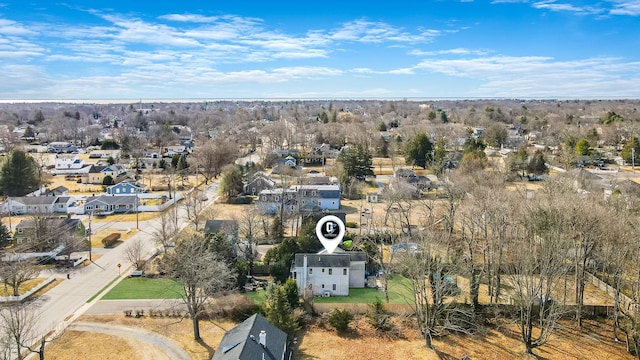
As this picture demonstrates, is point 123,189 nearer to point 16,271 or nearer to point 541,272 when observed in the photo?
point 16,271

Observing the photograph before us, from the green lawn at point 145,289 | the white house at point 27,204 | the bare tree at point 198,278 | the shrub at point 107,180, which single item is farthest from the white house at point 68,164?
the bare tree at point 198,278

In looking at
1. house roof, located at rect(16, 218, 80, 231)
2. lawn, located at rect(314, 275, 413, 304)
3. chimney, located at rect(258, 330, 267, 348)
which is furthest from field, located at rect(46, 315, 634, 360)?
house roof, located at rect(16, 218, 80, 231)

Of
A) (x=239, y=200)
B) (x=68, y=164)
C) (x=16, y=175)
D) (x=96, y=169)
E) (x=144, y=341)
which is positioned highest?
(x=16, y=175)

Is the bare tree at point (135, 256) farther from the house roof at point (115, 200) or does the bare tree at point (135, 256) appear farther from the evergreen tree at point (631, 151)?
the evergreen tree at point (631, 151)

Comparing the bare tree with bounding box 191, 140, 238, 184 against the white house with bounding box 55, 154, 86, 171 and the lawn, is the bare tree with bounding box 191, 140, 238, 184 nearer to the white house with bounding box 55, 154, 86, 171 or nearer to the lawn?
the white house with bounding box 55, 154, 86, 171

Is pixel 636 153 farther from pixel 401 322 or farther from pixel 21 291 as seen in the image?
pixel 21 291

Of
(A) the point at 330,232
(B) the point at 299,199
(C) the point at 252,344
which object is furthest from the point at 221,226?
(C) the point at 252,344

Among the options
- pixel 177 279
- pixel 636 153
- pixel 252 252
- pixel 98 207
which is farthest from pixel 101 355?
pixel 636 153
